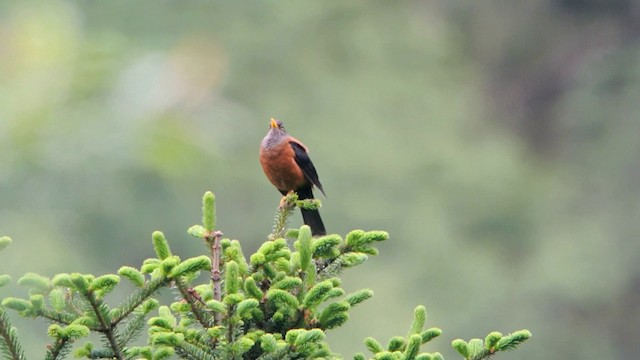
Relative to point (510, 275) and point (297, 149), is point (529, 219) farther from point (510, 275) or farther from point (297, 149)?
point (297, 149)

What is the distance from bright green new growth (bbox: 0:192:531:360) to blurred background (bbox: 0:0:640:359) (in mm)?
6652

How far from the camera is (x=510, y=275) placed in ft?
48.0

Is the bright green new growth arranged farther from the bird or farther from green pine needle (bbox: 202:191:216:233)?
the bird

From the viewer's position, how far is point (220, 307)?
230 cm

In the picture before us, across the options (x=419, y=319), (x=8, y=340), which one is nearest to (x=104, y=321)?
(x=8, y=340)

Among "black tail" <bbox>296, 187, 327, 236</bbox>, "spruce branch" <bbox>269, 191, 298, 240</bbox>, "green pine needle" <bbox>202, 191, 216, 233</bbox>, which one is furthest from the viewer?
"black tail" <bbox>296, 187, 327, 236</bbox>

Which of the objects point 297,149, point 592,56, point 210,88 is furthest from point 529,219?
point 297,149

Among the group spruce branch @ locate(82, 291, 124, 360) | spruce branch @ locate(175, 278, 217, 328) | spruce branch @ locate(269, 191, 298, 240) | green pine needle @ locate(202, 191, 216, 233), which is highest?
spruce branch @ locate(269, 191, 298, 240)

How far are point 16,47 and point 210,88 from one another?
4.17 m

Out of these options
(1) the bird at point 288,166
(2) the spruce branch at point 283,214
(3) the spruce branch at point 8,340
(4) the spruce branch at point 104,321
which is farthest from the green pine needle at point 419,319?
(1) the bird at point 288,166

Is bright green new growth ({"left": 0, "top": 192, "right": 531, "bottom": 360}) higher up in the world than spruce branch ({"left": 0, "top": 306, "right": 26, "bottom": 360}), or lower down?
higher up

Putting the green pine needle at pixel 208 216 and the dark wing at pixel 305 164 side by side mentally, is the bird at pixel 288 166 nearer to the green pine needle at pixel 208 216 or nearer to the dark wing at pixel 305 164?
the dark wing at pixel 305 164

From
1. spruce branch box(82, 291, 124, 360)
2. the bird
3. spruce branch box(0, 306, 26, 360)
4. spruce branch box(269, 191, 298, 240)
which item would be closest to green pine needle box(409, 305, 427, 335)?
spruce branch box(269, 191, 298, 240)

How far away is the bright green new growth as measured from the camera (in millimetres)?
2244
